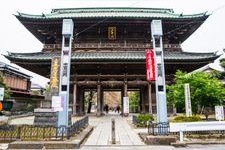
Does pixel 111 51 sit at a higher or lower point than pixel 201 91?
higher

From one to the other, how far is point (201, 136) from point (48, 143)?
320 inches

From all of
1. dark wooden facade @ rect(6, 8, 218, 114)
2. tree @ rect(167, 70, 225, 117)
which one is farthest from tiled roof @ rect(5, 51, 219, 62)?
tree @ rect(167, 70, 225, 117)

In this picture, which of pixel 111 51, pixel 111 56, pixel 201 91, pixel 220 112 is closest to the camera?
pixel 220 112

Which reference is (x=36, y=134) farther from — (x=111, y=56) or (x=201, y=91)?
(x=111, y=56)

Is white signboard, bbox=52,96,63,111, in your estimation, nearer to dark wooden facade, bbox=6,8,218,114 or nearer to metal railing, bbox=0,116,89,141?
metal railing, bbox=0,116,89,141

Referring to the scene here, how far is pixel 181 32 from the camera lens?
2714 cm

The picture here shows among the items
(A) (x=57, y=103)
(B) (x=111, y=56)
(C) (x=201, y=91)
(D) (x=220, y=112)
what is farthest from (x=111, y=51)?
(A) (x=57, y=103)

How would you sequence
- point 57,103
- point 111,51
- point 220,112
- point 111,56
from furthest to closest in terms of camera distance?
1. point 111,51
2. point 111,56
3. point 220,112
4. point 57,103

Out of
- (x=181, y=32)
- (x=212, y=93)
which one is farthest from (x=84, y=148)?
(x=181, y=32)

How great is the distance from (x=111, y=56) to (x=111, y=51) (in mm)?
1689

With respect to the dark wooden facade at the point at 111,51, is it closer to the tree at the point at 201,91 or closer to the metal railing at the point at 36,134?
the tree at the point at 201,91

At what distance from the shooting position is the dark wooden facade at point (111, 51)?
947 inches

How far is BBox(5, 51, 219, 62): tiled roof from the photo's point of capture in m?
23.3

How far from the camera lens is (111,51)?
83.6ft
